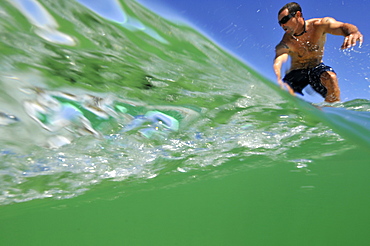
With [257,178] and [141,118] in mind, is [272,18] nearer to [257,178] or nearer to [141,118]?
[141,118]

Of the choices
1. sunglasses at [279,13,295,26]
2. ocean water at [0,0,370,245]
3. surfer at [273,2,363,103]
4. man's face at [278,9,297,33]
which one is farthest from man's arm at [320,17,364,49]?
ocean water at [0,0,370,245]

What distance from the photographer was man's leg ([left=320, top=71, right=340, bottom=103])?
4.88 m

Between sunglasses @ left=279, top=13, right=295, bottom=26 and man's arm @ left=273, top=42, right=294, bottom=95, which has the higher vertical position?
sunglasses @ left=279, top=13, right=295, bottom=26

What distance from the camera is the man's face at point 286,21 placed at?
4.23m

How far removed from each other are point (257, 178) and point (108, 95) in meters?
11.4

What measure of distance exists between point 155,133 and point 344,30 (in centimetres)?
441

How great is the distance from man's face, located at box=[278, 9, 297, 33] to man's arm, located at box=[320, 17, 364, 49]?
0.57 m

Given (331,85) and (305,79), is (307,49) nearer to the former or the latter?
(305,79)

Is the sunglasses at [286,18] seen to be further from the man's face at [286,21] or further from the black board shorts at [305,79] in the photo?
the black board shorts at [305,79]

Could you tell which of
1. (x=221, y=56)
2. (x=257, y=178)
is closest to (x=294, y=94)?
(x=221, y=56)

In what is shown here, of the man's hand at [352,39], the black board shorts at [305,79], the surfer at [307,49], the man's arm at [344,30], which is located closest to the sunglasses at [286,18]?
the surfer at [307,49]

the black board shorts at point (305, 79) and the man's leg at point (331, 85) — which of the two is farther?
the black board shorts at point (305, 79)

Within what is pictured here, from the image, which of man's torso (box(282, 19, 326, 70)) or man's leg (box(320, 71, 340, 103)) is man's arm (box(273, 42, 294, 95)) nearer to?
man's torso (box(282, 19, 326, 70))

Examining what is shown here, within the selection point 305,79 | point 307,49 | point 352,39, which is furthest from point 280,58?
point 352,39
